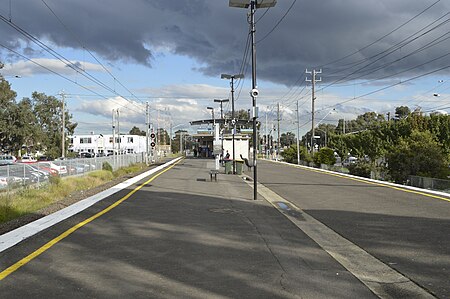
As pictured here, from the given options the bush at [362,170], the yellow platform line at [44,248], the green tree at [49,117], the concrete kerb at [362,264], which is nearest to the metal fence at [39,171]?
the yellow platform line at [44,248]

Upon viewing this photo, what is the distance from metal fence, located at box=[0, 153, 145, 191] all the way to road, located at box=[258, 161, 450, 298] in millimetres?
10470

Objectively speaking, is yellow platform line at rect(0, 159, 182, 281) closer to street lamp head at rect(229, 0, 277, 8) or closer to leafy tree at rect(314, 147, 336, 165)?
street lamp head at rect(229, 0, 277, 8)

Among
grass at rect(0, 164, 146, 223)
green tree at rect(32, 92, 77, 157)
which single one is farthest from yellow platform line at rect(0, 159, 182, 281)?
green tree at rect(32, 92, 77, 157)

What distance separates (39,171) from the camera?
877 inches

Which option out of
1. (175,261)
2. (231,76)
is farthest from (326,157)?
(175,261)

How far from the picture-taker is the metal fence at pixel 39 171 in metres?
18.3

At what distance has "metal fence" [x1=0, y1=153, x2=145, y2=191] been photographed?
18328 mm

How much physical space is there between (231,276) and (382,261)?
8.45 feet

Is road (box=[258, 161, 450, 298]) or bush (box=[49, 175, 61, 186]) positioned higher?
bush (box=[49, 175, 61, 186])

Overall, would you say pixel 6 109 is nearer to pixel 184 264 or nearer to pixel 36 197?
pixel 36 197

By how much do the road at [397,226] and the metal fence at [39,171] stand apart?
1047 centimetres

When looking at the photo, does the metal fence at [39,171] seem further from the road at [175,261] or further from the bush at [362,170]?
the bush at [362,170]

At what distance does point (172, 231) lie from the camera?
34.0ft

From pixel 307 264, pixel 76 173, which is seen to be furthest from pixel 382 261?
pixel 76 173
